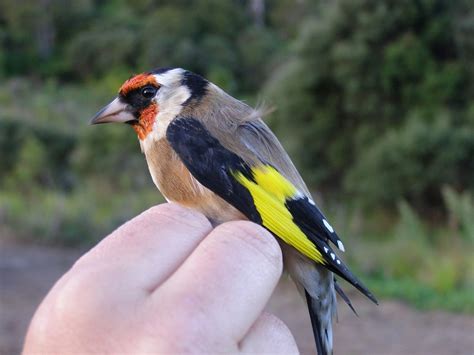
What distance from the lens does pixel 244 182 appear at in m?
1.84

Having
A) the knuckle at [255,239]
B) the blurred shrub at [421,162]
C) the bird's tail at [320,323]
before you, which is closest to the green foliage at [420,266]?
the blurred shrub at [421,162]

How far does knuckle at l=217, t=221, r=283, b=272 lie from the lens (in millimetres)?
1299

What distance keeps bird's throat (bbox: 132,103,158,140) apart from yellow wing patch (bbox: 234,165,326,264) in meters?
0.39

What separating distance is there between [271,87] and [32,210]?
15.6ft

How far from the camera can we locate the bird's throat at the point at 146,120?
2.06 metres

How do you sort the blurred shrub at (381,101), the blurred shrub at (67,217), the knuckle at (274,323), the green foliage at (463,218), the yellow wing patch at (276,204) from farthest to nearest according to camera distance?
the blurred shrub at (381,101) → the blurred shrub at (67,217) → the green foliage at (463,218) → the yellow wing patch at (276,204) → the knuckle at (274,323)

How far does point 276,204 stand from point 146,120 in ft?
1.82

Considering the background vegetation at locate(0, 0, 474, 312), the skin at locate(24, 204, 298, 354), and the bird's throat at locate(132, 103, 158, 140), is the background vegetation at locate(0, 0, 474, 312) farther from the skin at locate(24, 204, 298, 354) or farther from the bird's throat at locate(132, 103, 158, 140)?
the skin at locate(24, 204, 298, 354)

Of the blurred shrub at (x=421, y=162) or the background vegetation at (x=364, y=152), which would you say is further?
the blurred shrub at (x=421, y=162)

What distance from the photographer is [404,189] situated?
27.1ft

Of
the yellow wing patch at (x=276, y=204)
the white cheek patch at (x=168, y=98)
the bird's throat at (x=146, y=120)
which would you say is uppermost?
the white cheek patch at (x=168, y=98)

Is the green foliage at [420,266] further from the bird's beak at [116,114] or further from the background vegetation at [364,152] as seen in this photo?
the bird's beak at [116,114]

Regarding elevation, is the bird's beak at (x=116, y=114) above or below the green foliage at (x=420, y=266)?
above

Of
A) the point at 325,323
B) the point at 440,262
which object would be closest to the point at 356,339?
the point at 440,262
